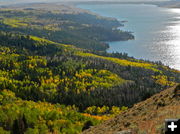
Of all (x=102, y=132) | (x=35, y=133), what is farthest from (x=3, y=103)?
(x=102, y=132)

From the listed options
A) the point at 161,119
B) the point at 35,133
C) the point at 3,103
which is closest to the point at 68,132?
the point at 35,133

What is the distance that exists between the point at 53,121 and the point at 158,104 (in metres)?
95.8

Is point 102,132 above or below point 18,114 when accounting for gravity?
above

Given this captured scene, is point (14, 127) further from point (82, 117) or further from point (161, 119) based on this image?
point (161, 119)

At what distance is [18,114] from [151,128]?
117m

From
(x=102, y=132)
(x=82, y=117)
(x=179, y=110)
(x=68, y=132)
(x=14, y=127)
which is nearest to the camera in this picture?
(x=179, y=110)

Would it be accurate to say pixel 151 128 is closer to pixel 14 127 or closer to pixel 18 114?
pixel 14 127

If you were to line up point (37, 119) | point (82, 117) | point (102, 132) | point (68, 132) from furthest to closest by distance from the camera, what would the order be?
point (82, 117) → point (37, 119) → point (68, 132) → point (102, 132)

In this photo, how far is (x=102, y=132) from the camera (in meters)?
63.0

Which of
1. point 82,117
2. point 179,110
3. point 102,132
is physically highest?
point 179,110

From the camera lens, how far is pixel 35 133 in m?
127

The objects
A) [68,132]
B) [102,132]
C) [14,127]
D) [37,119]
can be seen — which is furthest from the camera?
[37,119]

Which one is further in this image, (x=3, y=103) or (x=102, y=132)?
(x=3, y=103)

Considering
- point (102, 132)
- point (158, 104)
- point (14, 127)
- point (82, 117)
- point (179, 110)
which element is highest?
point (179, 110)
